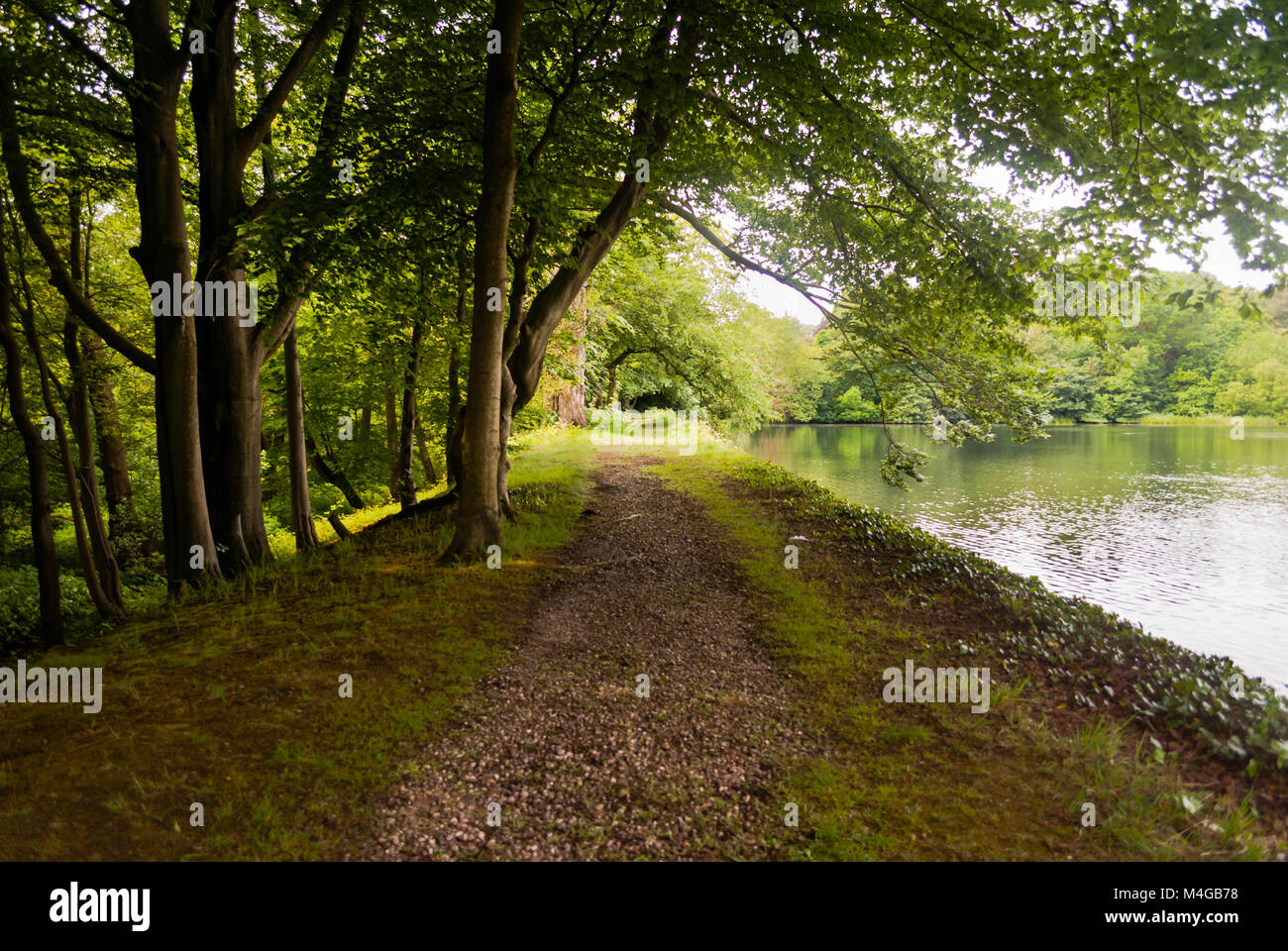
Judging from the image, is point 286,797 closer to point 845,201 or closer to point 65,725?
point 65,725

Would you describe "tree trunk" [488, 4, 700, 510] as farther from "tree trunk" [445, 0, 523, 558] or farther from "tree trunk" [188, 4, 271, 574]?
"tree trunk" [188, 4, 271, 574]

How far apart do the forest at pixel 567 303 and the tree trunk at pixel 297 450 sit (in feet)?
0.24

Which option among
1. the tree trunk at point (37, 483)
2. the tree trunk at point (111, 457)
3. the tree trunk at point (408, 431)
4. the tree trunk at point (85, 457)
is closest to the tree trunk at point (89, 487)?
the tree trunk at point (85, 457)

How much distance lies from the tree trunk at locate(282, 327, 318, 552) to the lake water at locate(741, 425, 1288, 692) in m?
14.7

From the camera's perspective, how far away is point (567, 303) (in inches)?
449

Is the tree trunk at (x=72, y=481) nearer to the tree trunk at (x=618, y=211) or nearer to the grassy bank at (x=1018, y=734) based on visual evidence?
the tree trunk at (x=618, y=211)

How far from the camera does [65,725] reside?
14.8 ft

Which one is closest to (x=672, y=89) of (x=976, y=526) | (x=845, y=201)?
(x=845, y=201)

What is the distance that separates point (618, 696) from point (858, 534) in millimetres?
6966

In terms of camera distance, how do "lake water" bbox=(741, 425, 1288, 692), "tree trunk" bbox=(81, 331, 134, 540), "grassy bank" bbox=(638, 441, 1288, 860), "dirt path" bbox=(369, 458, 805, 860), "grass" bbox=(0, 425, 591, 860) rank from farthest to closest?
"tree trunk" bbox=(81, 331, 134, 540) < "lake water" bbox=(741, 425, 1288, 692) < "grassy bank" bbox=(638, 441, 1288, 860) < "dirt path" bbox=(369, 458, 805, 860) < "grass" bbox=(0, 425, 591, 860)

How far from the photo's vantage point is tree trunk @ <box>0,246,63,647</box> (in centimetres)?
640

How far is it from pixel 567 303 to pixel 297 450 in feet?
18.1

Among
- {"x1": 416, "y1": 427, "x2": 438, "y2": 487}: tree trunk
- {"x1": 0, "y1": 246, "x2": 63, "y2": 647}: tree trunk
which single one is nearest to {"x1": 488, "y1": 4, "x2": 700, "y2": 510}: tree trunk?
{"x1": 0, "y1": 246, "x2": 63, "y2": 647}: tree trunk

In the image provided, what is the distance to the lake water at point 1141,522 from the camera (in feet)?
36.6
